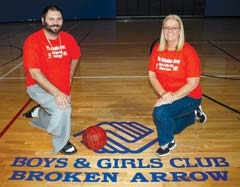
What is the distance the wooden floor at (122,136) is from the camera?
9.53ft

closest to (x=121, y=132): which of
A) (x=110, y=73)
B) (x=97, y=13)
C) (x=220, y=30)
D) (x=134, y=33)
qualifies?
(x=110, y=73)

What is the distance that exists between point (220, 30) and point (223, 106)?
9.12 metres

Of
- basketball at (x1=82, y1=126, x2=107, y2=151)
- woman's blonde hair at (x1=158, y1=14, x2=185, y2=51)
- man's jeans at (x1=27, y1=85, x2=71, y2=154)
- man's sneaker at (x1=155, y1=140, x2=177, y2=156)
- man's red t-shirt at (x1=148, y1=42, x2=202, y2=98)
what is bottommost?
man's sneaker at (x1=155, y1=140, x2=177, y2=156)

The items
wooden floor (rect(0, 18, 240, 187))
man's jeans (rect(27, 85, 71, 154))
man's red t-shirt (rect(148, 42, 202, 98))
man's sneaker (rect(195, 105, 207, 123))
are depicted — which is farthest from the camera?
man's sneaker (rect(195, 105, 207, 123))

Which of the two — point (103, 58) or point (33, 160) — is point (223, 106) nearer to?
point (33, 160)

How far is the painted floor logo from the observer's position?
3.44 m

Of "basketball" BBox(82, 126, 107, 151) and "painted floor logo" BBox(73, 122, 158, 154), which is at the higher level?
"basketball" BBox(82, 126, 107, 151)

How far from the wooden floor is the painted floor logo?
1cm

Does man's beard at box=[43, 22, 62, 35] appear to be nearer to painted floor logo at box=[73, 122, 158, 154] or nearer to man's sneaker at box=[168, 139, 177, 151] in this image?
painted floor logo at box=[73, 122, 158, 154]

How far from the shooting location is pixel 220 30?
13000 mm

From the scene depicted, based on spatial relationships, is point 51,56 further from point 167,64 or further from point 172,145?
point 172,145

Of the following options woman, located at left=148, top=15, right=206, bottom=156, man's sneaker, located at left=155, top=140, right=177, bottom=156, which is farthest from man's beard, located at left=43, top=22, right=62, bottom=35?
man's sneaker, located at left=155, top=140, right=177, bottom=156

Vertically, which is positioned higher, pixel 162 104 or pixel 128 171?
pixel 162 104

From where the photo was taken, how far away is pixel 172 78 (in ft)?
11.3
